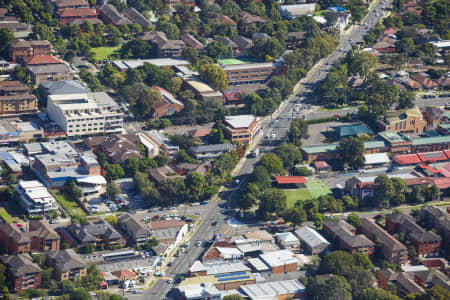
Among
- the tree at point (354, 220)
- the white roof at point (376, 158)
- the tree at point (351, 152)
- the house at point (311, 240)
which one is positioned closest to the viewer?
the house at point (311, 240)

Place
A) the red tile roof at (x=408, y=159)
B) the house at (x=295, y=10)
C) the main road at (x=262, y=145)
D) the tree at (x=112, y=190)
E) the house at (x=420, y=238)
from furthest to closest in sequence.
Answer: the house at (x=295, y=10) < the red tile roof at (x=408, y=159) < the tree at (x=112, y=190) < the house at (x=420, y=238) < the main road at (x=262, y=145)

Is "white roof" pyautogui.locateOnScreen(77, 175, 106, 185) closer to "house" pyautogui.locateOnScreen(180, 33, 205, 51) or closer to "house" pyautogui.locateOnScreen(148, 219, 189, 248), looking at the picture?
"house" pyautogui.locateOnScreen(148, 219, 189, 248)

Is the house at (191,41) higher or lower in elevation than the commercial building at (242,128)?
higher

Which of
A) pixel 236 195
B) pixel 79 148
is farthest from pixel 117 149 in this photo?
pixel 236 195

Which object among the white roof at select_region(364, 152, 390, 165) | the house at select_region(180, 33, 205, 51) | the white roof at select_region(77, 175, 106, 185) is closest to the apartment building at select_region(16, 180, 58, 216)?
the white roof at select_region(77, 175, 106, 185)

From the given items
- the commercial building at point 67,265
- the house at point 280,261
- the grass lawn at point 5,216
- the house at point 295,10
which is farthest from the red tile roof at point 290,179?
the house at point 295,10

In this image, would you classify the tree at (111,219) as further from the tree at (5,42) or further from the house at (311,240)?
the tree at (5,42)
